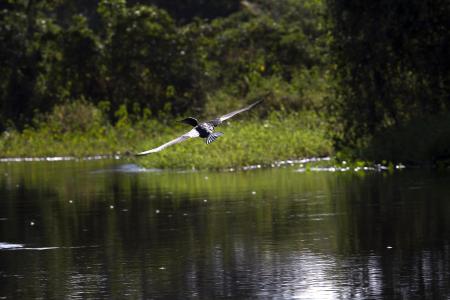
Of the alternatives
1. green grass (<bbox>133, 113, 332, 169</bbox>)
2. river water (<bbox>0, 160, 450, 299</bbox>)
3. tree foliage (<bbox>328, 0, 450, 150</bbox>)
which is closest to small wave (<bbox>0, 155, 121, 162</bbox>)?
green grass (<bbox>133, 113, 332, 169</bbox>)

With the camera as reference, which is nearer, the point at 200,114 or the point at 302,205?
the point at 302,205

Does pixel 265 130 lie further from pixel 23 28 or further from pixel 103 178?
pixel 23 28

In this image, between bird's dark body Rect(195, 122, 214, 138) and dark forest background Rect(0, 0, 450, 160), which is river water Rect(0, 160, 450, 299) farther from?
dark forest background Rect(0, 0, 450, 160)

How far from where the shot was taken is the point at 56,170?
105 ft

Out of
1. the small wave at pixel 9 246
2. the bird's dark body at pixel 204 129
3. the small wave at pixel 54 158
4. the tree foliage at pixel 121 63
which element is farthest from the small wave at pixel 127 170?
the bird's dark body at pixel 204 129

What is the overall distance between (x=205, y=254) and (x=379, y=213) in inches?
170

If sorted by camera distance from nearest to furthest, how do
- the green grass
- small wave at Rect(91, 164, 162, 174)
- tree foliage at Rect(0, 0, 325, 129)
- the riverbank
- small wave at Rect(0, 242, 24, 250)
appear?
small wave at Rect(0, 242, 24, 250)
the green grass
the riverbank
small wave at Rect(91, 164, 162, 174)
tree foliage at Rect(0, 0, 325, 129)

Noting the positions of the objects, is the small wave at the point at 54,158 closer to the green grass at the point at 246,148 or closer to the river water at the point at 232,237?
the green grass at the point at 246,148

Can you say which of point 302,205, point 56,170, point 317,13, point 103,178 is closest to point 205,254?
point 302,205

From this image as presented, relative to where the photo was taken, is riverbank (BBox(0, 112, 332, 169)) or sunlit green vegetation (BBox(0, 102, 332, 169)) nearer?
riverbank (BBox(0, 112, 332, 169))

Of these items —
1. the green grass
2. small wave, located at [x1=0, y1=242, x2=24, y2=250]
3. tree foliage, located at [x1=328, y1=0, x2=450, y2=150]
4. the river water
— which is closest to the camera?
the river water

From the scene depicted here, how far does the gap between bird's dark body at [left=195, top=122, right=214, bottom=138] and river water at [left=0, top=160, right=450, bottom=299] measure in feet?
4.76

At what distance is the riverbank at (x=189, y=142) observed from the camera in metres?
30.2

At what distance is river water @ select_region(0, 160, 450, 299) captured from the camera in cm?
1255
